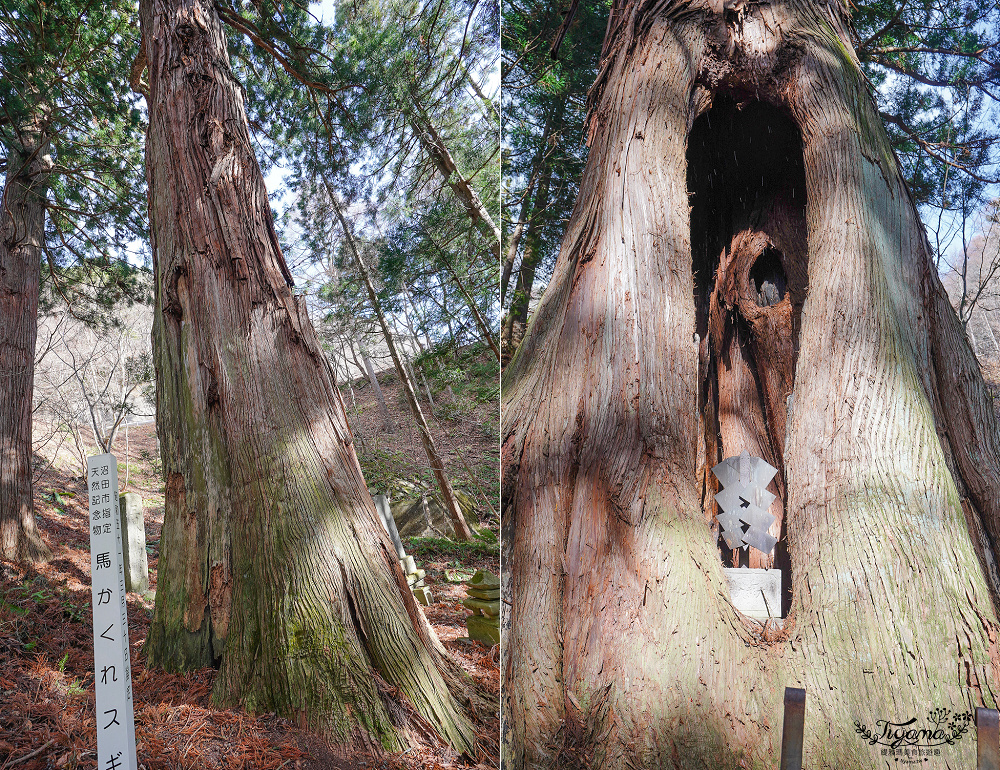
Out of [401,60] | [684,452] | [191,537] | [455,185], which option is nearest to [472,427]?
[455,185]

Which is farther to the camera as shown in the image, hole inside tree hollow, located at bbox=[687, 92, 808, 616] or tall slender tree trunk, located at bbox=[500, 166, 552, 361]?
tall slender tree trunk, located at bbox=[500, 166, 552, 361]

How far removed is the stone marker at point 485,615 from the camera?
4.08m

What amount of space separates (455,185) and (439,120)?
0.97 m

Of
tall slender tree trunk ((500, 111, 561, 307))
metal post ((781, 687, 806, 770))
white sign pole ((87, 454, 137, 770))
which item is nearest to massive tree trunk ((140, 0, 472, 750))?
white sign pole ((87, 454, 137, 770))

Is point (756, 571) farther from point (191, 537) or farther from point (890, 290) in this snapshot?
point (191, 537)

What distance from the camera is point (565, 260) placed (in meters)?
2.62

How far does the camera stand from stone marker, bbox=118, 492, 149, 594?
5.72 metres

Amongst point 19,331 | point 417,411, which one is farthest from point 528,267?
point 19,331

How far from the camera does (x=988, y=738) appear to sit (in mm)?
1409

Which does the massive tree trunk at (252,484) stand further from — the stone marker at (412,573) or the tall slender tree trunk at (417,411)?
the tall slender tree trunk at (417,411)

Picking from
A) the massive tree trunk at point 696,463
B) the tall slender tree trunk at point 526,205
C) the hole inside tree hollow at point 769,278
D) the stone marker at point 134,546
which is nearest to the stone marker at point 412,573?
the stone marker at point 134,546

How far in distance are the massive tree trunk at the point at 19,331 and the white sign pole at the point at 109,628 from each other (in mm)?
5410

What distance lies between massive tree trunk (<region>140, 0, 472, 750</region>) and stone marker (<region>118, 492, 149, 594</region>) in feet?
11.4

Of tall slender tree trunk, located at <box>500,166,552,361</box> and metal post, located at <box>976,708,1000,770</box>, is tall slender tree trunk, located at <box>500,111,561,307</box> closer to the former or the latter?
tall slender tree trunk, located at <box>500,166,552,361</box>
